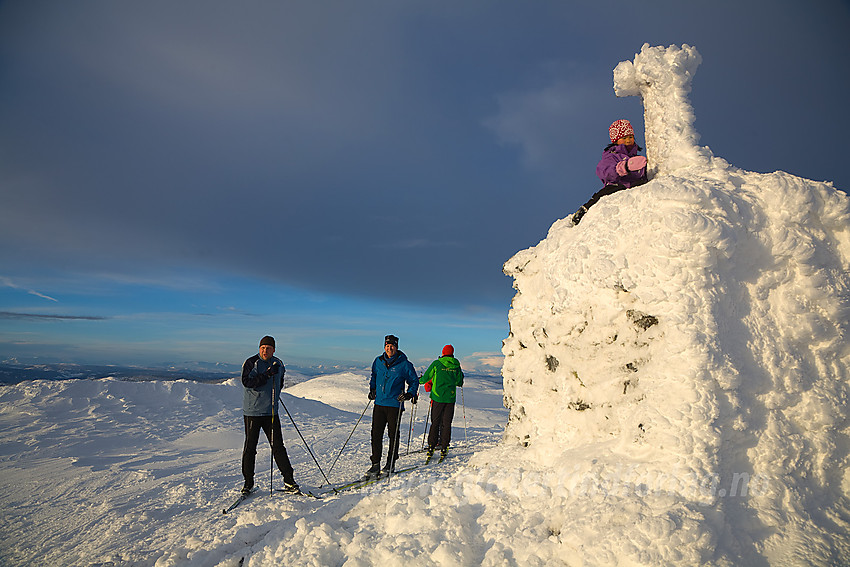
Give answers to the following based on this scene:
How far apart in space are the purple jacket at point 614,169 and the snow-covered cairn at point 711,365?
61 cm

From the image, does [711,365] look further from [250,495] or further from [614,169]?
[250,495]

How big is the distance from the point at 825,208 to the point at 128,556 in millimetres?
8078

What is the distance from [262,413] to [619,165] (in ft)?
20.6

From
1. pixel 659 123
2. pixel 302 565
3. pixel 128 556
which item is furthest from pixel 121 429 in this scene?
pixel 659 123

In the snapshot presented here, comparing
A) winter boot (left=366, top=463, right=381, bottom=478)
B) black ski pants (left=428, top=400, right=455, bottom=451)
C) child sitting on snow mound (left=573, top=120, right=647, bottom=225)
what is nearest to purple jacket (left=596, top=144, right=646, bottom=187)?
child sitting on snow mound (left=573, top=120, right=647, bottom=225)

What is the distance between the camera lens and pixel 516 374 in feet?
22.4

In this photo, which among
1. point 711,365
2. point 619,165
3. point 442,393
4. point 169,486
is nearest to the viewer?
point 711,365

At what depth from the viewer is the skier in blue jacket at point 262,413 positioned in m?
6.00

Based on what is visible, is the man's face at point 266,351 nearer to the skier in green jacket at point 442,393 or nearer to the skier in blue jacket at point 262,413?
the skier in blue jacket at point 262,413

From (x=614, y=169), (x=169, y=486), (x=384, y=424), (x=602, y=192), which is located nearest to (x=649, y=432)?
(x=602, y=192)

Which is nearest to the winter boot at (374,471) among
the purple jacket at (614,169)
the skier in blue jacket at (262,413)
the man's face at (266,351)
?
the skier in blue jacket at (262,413)

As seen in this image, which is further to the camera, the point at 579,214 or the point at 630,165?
the point at 579,214

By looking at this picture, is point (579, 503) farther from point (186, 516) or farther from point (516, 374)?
point (186, 516)

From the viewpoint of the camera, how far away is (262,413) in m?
6.04
